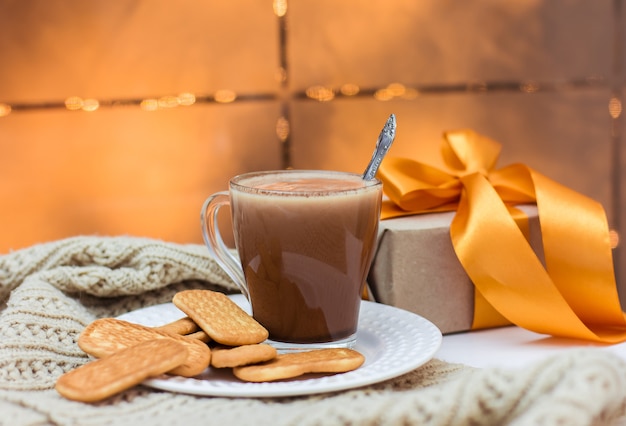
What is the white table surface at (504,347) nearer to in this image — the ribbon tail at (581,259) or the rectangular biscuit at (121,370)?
the ribbon tail at (581,259)

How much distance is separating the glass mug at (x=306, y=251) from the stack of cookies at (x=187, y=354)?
0.04m

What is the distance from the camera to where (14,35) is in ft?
3.57

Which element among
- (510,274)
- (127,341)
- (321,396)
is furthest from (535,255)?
(127,341)

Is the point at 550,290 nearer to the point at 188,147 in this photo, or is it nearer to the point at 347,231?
the point at 347,231

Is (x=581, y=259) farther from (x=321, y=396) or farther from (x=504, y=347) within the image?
(x=321, y=396)

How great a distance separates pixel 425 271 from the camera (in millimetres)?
770

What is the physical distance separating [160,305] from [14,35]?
551 mm

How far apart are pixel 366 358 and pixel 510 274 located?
7.7 inches

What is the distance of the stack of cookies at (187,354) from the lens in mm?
534

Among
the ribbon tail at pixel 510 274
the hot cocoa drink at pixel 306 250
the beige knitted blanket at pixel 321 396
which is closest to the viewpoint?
the beige knitted blanket at pixel 321 396

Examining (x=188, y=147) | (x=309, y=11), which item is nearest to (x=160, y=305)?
(x=188, y=147)

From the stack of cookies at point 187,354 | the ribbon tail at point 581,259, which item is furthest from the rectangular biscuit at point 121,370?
the ribbon tail at point 581,259

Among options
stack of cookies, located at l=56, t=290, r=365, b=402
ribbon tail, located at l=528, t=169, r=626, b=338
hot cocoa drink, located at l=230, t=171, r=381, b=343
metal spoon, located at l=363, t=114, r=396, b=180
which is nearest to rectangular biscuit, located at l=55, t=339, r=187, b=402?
stack of cookies, located at l=56, t=290, r=365, b=402

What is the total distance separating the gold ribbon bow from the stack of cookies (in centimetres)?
21
